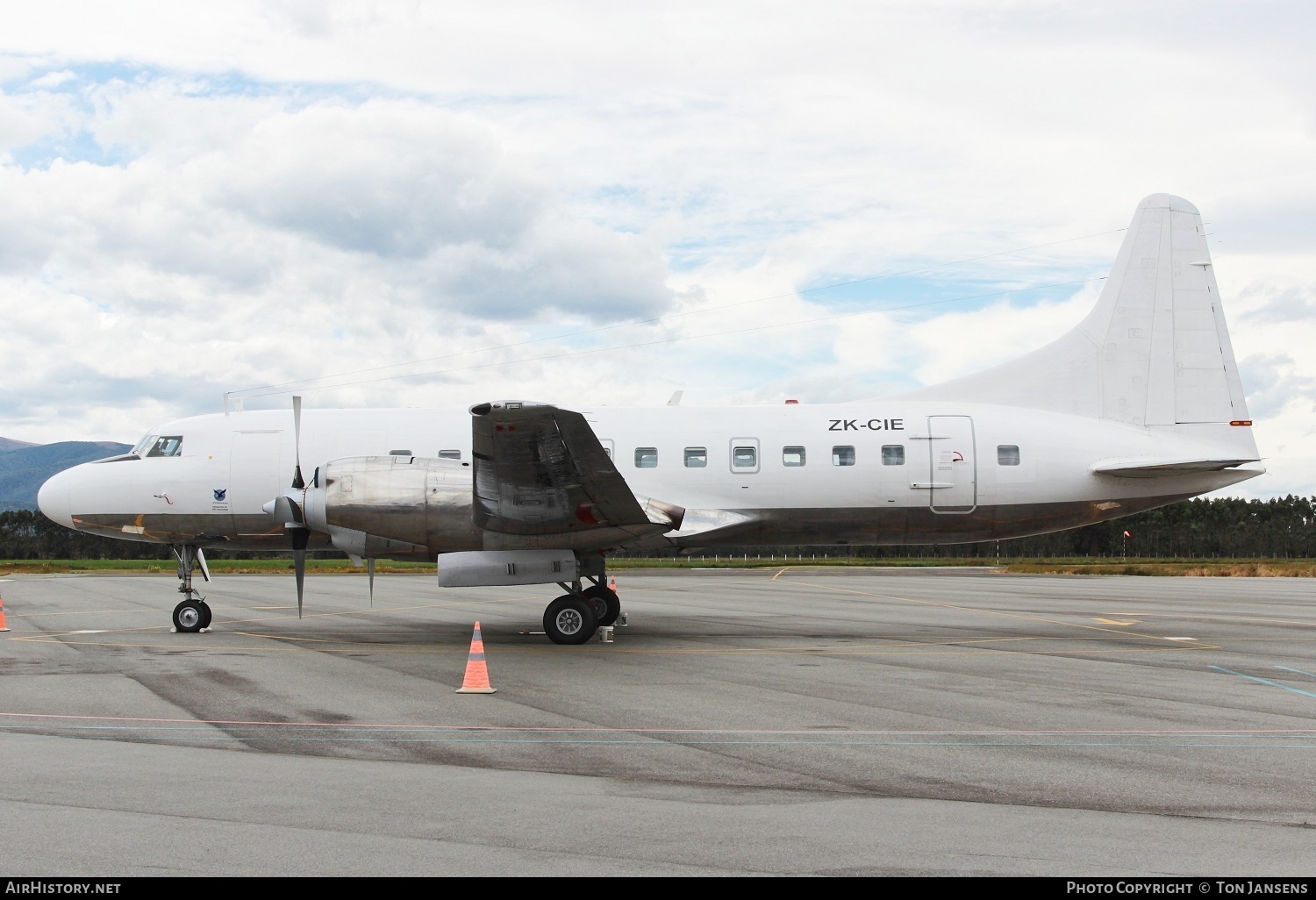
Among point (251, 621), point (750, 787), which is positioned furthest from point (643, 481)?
point (750, 787)

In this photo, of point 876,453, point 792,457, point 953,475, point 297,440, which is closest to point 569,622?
point 792,457

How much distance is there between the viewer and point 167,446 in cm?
1827

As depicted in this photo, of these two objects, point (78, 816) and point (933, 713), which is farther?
point (933, 713)

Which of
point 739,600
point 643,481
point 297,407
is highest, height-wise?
point 297,407

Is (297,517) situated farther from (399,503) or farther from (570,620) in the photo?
(570,620)

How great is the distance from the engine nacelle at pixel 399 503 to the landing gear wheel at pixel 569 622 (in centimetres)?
157

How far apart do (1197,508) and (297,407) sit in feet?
362

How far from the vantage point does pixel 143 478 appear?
707 inches

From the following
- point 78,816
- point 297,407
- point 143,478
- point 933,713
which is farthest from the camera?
point 143,478

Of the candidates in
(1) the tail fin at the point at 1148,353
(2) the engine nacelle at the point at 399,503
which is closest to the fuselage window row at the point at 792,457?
(1) the tail fin at the point at 1148,353

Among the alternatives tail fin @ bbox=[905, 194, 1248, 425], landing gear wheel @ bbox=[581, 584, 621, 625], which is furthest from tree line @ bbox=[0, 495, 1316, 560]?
landing gear wheel @ bbox=[581, 584, 621, 625]

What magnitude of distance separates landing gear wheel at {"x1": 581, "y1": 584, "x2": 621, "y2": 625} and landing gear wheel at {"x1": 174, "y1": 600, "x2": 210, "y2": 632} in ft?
21.4
